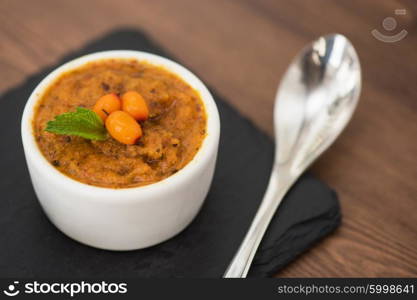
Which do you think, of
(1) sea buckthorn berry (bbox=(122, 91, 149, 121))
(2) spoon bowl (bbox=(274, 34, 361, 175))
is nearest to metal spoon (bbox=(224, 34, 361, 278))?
(2) spoon bowl (bbox=(274, 34, 361, 175))

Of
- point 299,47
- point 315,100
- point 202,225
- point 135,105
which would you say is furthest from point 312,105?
point 135,105

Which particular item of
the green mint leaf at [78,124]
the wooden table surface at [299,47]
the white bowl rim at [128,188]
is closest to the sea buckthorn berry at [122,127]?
the green mint leaf at [78,124]

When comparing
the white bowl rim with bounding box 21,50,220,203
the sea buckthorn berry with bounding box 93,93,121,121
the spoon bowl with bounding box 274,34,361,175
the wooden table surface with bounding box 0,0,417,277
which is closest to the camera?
the white bowl rim with bounding box 21,50,220,203

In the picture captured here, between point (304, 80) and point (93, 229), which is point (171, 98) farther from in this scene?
point (304, 80)

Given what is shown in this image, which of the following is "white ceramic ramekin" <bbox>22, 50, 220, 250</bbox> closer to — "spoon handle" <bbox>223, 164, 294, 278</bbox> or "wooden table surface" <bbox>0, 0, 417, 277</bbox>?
"spoon handle" <bbox>223, 164, 294, 278</bbox>

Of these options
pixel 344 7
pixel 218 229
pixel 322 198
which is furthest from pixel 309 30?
pixel 218 229

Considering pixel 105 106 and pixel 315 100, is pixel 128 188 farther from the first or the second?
pixel 315 100
